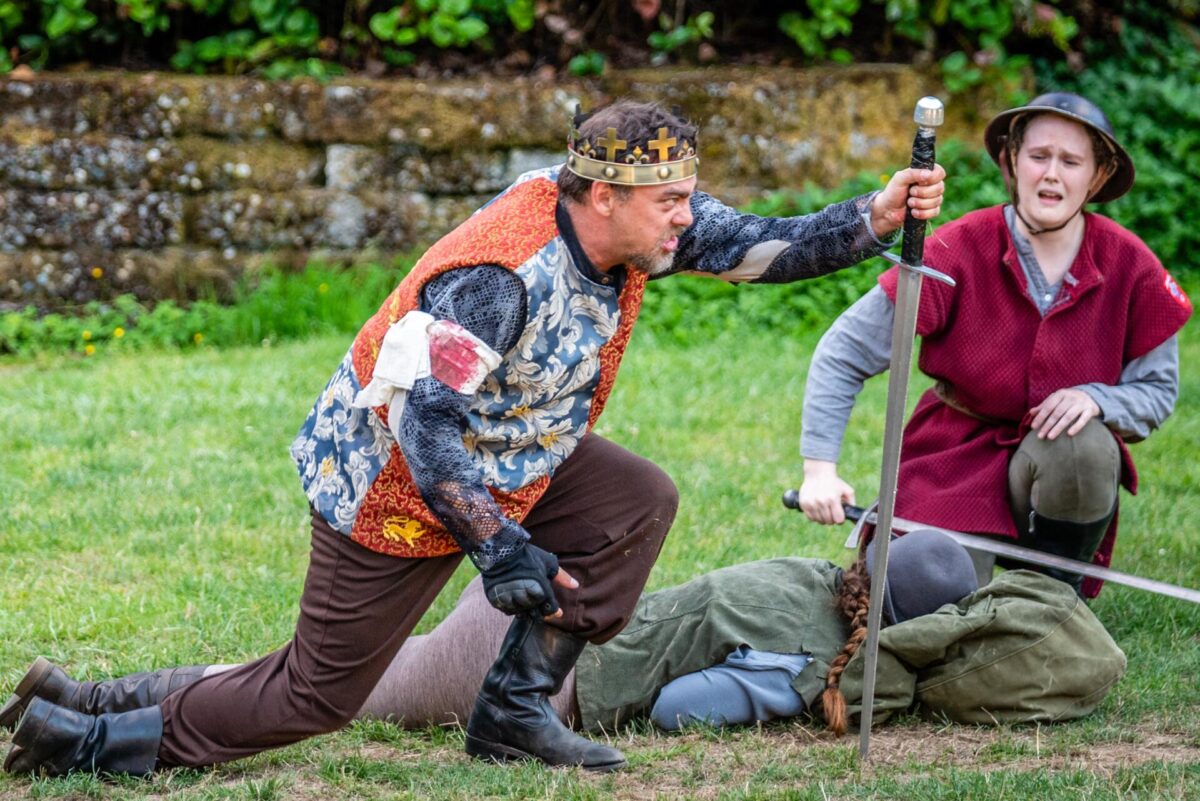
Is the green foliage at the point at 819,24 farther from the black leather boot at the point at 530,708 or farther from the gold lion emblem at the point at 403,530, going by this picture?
the gold lion emblem at the point at 403,530

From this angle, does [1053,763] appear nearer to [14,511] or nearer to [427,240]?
[14,511]

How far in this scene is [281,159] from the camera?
7766 mm

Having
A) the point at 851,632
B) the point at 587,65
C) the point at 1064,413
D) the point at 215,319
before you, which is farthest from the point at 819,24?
the point at 851,632

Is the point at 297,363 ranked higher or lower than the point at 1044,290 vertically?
lower

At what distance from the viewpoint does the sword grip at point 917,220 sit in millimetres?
2953

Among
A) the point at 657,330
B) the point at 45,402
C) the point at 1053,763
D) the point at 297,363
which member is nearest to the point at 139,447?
the point at 45,402

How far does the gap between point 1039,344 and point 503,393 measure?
168 cm

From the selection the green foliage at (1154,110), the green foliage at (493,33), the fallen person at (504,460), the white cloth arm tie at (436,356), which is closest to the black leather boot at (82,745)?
the fallen person at (504,460)

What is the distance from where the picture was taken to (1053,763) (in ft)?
11.3

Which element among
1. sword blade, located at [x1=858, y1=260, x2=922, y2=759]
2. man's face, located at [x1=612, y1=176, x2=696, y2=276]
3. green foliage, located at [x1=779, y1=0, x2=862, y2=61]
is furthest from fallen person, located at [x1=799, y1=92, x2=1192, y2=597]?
green foliage, located at [x1=779, y1=0, x2=862, y2=61]

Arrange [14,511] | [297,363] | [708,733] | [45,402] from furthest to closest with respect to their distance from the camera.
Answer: [297,363] < [45,402] < [14,511] < [708,733]

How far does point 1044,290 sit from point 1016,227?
186 millimetres

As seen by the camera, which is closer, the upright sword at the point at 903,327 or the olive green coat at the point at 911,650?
the upright sword at the point at 903,327

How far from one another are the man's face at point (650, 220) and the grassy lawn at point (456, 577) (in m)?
1.10
